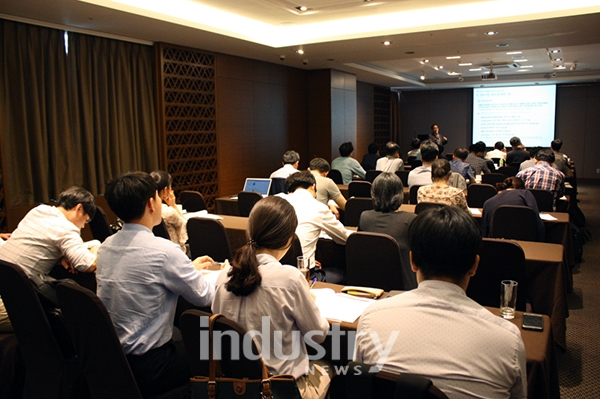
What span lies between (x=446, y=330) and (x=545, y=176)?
525cm

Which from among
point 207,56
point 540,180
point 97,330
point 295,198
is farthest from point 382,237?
point 207,56

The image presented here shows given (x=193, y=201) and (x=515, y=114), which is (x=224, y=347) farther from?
(x=515, y=114)

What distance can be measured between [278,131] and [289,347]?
310 inches

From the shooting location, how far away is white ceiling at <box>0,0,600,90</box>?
5363mm

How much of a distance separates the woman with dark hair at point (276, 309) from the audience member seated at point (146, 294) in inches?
12.7

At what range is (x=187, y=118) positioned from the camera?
23.9 feet

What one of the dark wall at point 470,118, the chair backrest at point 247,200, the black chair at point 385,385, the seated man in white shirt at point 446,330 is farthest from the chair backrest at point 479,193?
the dark wall at point 470,118

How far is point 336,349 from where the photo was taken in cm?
215

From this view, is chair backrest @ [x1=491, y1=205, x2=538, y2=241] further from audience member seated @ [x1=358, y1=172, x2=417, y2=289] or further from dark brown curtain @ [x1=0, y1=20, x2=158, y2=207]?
dark brown curtain @ [x1=0, y1=20, x2=158, y2=207]

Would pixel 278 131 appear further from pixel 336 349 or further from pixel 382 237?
pixel 336 349

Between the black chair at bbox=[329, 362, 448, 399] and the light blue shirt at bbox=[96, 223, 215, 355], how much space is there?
1.03 meters

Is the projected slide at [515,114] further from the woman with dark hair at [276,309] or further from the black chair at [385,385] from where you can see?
the black chair at [385,385]

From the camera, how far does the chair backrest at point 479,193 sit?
18.0 ft

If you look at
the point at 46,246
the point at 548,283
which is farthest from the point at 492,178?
the point at 46,246
